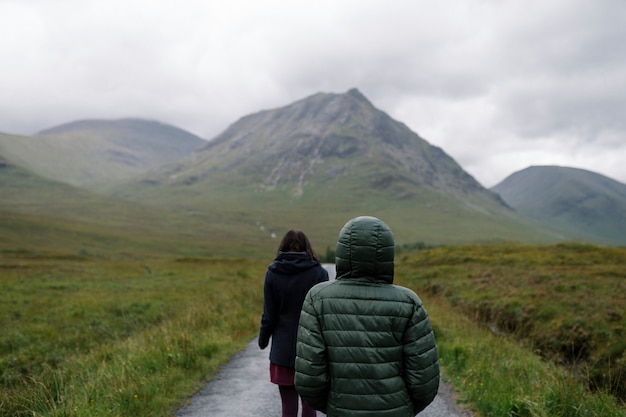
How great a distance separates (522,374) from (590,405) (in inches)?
89.3

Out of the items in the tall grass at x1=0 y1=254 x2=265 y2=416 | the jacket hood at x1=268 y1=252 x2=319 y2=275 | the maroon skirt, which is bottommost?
the tall grass at x1=0 y1=254 x2=265 y2=416

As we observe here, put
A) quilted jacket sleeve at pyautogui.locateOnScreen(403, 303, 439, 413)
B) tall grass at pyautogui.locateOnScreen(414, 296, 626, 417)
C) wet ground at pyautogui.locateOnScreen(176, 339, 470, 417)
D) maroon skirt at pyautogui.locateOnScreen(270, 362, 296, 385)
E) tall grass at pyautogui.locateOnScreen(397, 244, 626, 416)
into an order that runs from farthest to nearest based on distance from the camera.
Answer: wet ground at pyautogui.locateOnScreen(176, 339, 470, 417), tall grass at pyautogui.locateOnScreen(397, 244, 626, 416), tall grass at pyautogui.locateOnScreen(414, 296, 626, 417), maroon skirt at pyautogui.locateOnScreen(270, 362, 296, 385), quilted jacket sleeve at pyautogui.locateOnScreen(403, 303, 439, 413)

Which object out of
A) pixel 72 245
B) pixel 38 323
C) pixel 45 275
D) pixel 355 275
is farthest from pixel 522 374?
pixel 72 245

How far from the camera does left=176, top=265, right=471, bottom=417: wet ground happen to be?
7.34 m

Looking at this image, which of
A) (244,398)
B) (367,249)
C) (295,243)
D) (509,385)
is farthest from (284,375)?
(509,385)

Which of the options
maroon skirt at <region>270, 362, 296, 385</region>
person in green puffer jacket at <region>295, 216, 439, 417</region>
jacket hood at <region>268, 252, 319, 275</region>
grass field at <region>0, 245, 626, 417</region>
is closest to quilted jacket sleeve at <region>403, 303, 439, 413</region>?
person in green puffer jacket at <region>295, 216, 439, 417</region>

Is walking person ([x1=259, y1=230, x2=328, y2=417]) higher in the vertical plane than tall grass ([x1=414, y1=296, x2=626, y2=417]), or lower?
higher

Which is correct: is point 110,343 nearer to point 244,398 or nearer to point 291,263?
point 244,398

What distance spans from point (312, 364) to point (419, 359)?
2.84 ft

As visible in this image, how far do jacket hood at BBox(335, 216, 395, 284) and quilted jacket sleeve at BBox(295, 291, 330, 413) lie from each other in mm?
512

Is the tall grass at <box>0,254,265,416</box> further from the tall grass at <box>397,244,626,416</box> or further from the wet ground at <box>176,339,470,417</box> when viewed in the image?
the tall grass at <box>397,244,626,416</box>

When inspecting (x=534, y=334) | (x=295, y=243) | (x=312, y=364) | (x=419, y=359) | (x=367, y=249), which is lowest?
(x=534, y=334)

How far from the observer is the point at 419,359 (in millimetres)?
3697

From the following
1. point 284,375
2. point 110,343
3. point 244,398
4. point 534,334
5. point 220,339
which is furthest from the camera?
point 534,334
